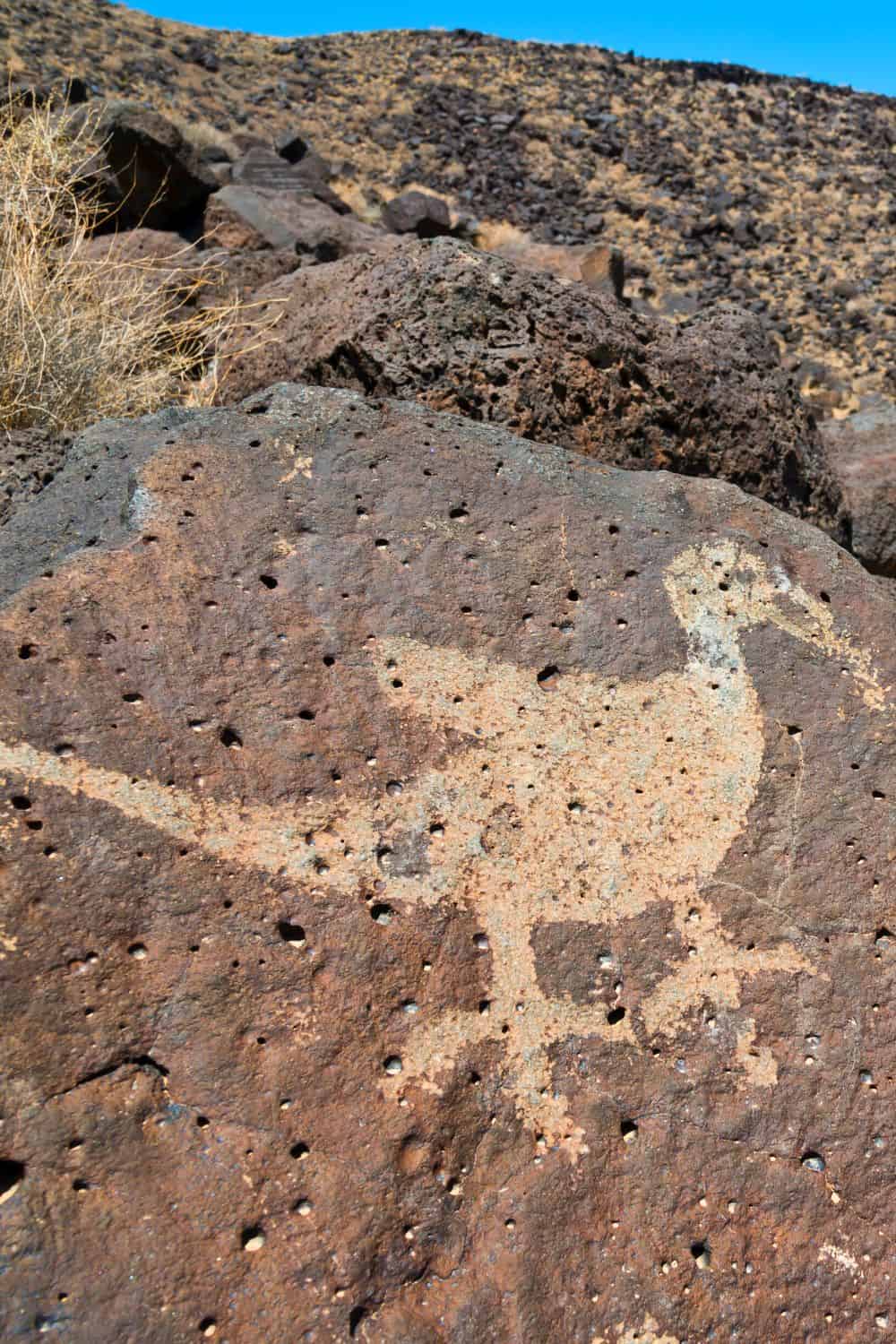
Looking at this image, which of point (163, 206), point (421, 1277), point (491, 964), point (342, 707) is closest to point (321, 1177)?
point (421, 1277)

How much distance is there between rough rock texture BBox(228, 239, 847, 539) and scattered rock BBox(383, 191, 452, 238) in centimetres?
826

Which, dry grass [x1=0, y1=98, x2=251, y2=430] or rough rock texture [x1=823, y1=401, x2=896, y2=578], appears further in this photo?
rough rock texture [x1=823, y1=401, x2=896, y2=578]

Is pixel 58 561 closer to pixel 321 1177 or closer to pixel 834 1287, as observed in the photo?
pixel 321 1177

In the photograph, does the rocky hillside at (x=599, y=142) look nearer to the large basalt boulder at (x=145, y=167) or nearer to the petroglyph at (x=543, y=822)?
the large basalt boulder at (x=145, y=167)

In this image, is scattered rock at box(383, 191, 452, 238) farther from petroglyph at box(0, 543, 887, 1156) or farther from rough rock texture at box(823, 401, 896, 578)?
petroglyph at box(0, 543, 887, 1156)

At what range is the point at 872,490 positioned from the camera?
425 centimetres

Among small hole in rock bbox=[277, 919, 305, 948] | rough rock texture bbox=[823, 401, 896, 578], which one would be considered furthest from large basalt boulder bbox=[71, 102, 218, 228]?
small hole in rock bbox=[277, 919, 305, 948]

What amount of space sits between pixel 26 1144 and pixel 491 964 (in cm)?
69

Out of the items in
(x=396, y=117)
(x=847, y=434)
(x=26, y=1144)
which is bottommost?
(x=26, y=1144)

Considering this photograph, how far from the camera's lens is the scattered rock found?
428 inches

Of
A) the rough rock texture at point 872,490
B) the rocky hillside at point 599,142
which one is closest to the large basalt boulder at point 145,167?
the rough rock texture at point 872,490

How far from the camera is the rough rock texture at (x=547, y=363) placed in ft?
8.87

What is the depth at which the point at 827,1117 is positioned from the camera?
61.8 inches

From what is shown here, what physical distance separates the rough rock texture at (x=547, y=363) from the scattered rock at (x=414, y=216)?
8263mm
